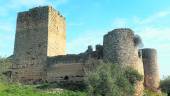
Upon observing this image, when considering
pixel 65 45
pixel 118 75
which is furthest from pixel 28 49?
pixel 118 75

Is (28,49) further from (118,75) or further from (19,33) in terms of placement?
(118,75)

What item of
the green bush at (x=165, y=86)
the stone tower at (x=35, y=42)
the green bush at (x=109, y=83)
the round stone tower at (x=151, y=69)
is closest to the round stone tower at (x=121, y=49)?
the green bush at (x=109, y=83)

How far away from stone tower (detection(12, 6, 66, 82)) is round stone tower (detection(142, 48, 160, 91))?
8.12 m

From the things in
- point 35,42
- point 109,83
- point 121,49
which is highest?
point 35,42

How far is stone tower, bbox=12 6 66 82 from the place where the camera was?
101 ft

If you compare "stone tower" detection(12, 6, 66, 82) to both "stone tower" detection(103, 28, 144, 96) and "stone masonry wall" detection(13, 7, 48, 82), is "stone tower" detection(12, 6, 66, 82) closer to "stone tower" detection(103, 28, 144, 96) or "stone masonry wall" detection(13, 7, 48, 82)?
"stone masonry wall" detection(13, 7, 48, 82)

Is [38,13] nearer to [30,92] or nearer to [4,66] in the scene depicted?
[4,66]

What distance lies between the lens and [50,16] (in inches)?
1257

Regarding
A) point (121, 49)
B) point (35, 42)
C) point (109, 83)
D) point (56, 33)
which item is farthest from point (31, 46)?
point (109, 83)

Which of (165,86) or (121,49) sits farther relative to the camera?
(165,86)

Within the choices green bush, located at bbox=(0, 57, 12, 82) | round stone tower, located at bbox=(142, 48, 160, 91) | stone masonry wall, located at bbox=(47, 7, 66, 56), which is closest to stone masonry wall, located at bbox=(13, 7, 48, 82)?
stone masonry wall, located at bbox=(47, 7, 66, 56)

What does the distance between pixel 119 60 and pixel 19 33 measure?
39.2 feet

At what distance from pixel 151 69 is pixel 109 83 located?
32.3ft

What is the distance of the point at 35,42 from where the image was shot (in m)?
31.6
